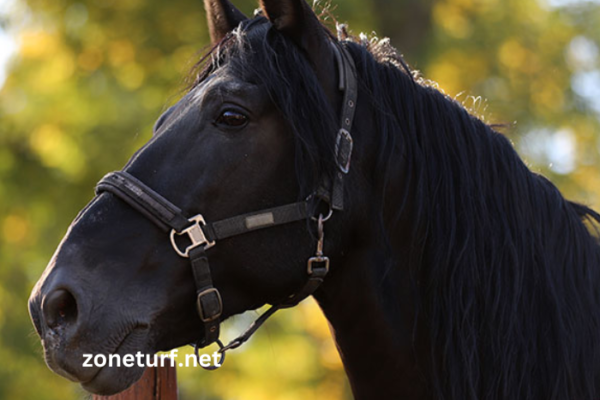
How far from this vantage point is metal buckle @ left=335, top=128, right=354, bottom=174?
2.39 metres

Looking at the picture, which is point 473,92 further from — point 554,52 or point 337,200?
point 337,200

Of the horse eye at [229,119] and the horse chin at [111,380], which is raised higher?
the horse eye at [229,119]

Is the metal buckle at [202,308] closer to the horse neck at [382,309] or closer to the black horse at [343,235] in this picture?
the black horse at [343,235]

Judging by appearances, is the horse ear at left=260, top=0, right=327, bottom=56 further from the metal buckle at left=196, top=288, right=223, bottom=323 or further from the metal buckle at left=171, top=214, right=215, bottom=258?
the metal buckle at left=196, top=288, right=223, bottom=323

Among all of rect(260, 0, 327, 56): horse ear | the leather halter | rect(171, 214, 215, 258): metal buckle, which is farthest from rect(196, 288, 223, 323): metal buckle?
rect(260, 0, 327, 56): horse ear

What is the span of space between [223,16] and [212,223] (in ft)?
3.33

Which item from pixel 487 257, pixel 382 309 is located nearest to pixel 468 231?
pixel 487 257

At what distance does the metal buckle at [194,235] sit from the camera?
2.24 m

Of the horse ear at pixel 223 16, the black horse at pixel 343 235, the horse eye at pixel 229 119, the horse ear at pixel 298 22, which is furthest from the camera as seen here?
the horse ear at pixel 223 16

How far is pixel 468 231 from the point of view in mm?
2449

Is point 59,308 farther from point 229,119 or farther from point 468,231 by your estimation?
point 468,231

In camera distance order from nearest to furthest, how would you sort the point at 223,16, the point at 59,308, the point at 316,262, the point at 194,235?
1. the point at 59,308
2. the point at 194,235
3. the point at 316,262
4. the point at 223,16

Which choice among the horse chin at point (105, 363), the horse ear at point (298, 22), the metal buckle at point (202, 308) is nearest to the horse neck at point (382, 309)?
the metal buckle at point (202, 308)

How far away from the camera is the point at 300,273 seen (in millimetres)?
2375
